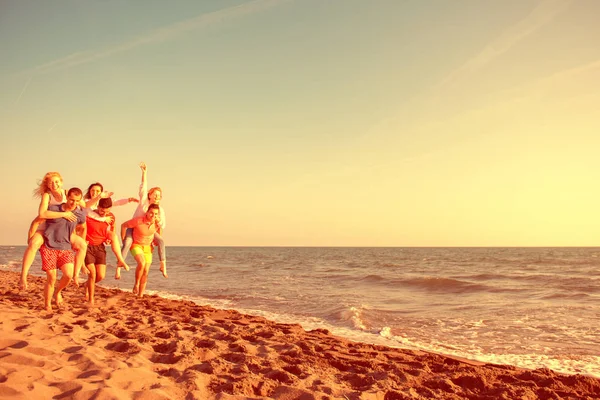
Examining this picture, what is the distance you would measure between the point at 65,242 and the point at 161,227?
85.1 inches

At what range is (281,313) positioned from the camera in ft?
31.6

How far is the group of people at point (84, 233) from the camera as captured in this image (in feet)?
19.6

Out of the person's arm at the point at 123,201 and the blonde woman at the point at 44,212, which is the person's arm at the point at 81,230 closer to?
the blonde woman at the point at 44,212

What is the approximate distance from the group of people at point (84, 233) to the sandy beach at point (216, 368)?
698 millimetres

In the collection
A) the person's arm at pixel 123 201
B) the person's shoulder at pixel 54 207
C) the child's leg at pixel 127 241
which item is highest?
the person's arm at pixel 123 201

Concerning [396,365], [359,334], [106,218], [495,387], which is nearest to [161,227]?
[106,218]

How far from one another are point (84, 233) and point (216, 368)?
3.84 m

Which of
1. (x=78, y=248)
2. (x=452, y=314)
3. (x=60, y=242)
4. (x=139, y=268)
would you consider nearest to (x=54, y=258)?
(x=60, y=242)

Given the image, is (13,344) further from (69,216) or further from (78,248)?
(78,248)

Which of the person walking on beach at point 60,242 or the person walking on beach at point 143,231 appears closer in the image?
the person walking on beach at point 60,242

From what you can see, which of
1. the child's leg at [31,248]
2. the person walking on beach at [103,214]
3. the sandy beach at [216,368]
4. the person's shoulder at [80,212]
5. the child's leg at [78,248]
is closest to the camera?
the sandy beach at [216,368]

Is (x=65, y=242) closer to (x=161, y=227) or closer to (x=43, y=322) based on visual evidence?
(x=43, y=322)

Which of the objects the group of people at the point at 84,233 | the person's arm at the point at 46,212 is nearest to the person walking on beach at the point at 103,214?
Result: the group of people at the point at 84,233

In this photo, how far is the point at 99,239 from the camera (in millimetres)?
7367
